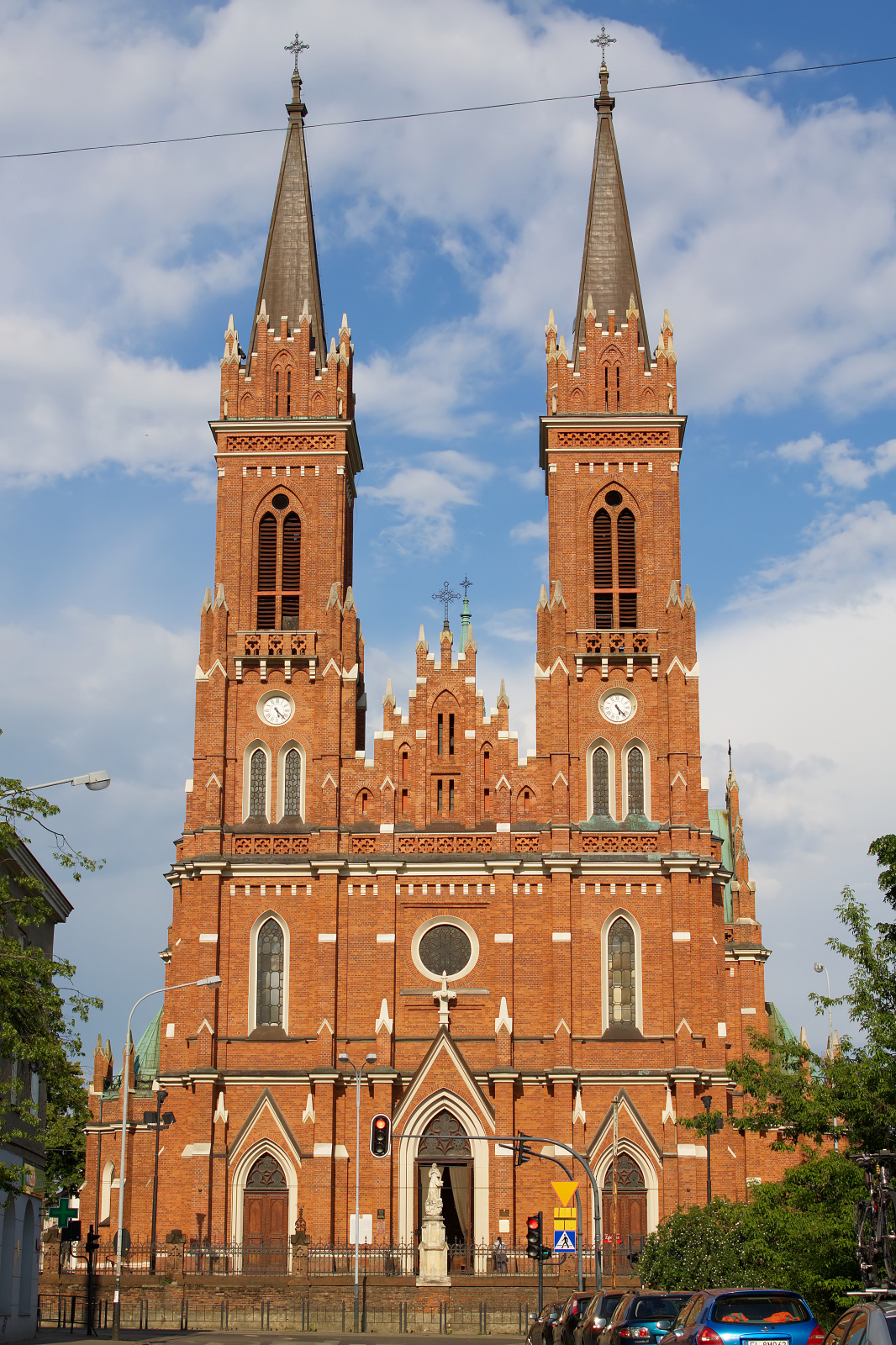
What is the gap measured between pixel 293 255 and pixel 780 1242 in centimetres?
4131

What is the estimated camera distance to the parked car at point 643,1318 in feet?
72.2

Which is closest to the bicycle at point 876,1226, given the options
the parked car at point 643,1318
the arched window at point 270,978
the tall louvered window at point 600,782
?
the parked car at point 643,1318

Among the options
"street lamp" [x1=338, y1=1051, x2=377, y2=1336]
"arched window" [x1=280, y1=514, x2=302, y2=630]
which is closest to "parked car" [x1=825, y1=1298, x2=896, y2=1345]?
"street lamp" [x1=338, y1=1051, x2=377, y2=1336]

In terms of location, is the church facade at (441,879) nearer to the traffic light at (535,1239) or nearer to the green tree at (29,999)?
the traffic light at (535,1239)

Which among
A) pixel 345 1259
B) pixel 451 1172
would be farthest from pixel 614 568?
pixel 345 1259

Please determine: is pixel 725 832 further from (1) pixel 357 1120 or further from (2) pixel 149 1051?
(1) pixel 357 1120

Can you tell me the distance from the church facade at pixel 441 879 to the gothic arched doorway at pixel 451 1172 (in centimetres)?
8

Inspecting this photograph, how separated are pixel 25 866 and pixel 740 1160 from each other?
25.9 m

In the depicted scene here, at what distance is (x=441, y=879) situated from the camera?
5306 cm

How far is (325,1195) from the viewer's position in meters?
49.7

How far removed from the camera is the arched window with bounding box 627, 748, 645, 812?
177 feet

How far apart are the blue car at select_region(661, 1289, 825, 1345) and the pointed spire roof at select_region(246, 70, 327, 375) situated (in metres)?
44.7

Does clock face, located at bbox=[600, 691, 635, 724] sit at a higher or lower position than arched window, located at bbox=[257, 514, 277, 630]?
lower

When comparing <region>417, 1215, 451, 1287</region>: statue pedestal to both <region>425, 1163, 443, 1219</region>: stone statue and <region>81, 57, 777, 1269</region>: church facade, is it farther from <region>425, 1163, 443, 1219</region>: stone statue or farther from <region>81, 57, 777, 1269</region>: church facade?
<region>81, 57, 777, 1269</region>: church facade
